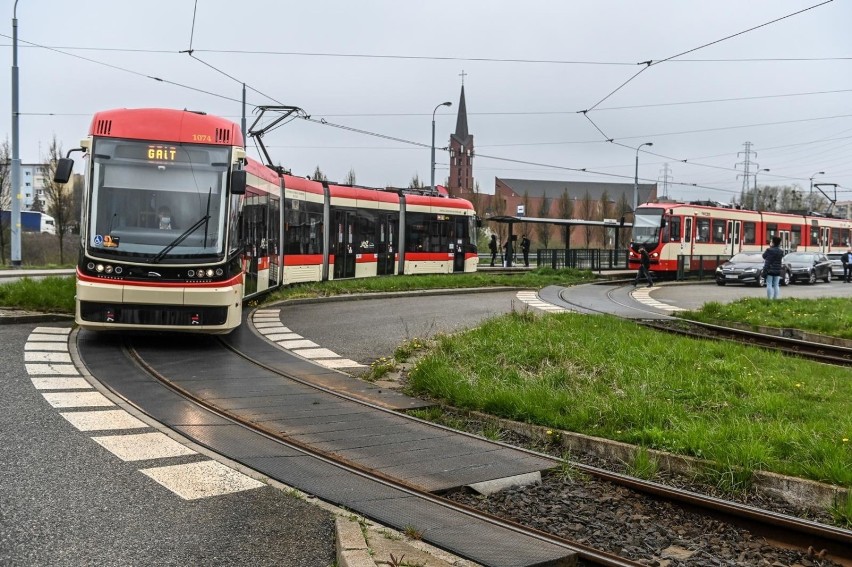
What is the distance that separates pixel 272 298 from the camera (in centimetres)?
2100

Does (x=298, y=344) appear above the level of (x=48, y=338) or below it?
below

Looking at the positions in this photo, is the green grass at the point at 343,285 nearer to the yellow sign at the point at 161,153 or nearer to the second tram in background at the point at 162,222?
the second tram in background at the point at 162,222

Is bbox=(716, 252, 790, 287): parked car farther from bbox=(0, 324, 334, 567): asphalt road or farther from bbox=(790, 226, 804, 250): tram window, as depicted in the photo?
bbox=(0, 324, 334, 567): asphalt road

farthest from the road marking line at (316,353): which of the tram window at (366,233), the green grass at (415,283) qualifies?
the tram window at (366,233)

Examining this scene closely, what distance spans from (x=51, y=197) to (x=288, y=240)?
2399 centimetres

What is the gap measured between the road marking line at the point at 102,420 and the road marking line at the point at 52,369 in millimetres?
2286

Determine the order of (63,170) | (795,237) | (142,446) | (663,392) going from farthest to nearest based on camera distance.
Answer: (795,237)
(63,170)
(663,392)
(142,446)

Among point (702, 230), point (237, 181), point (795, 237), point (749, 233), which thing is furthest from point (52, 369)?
point (795, 237)

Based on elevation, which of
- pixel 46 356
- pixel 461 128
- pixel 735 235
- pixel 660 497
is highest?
pixel 461 128

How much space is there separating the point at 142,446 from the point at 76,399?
2.21 m

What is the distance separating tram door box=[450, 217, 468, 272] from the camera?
1346 inches

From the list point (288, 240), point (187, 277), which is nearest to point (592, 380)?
point (187, 277)

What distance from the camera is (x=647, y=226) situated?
38.6 m

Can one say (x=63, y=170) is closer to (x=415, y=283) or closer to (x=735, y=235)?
(x=415, y=283)
